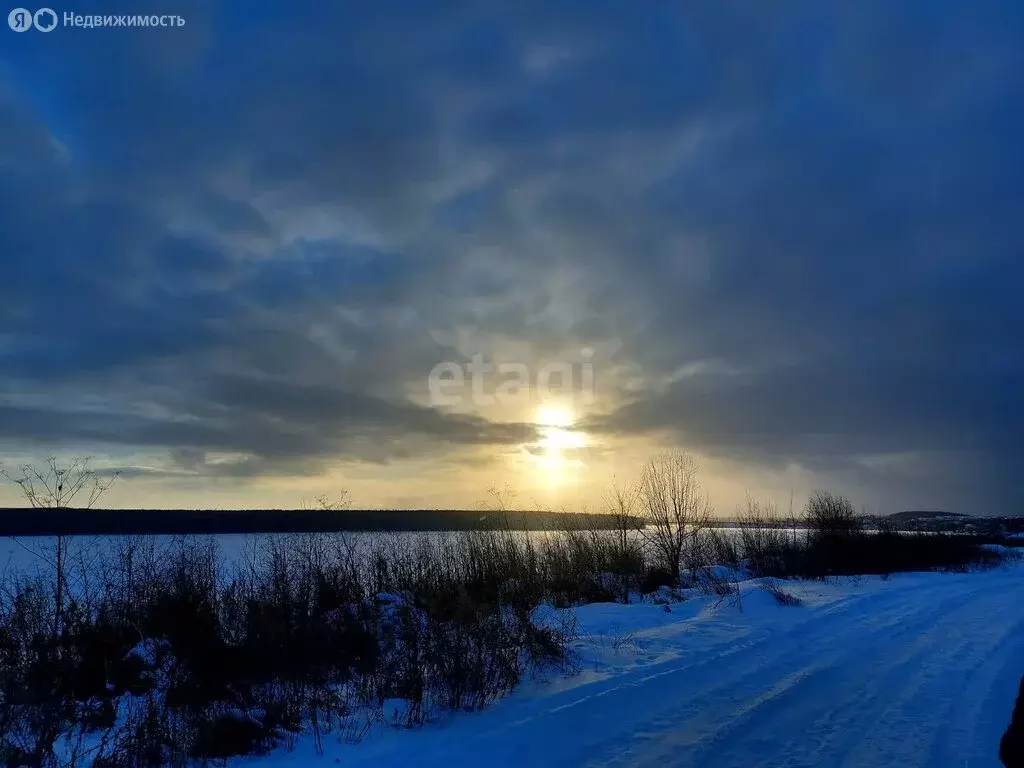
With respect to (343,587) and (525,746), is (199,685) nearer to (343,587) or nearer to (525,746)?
(525,746)

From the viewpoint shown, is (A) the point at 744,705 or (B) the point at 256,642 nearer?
(A) the point at 744,705

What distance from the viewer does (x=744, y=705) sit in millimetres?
6602

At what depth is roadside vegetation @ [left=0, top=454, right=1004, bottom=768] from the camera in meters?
6.18

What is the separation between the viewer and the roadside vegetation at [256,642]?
618cm

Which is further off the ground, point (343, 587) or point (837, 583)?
point (343, 587)

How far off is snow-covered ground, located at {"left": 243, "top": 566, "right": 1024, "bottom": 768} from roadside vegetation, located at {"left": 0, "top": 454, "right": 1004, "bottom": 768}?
0.61 m

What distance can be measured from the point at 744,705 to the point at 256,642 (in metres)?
6.10

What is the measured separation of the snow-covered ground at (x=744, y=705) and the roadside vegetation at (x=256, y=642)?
0.61 m

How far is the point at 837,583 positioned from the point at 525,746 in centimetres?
1892

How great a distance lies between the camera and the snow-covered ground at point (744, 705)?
5.43m

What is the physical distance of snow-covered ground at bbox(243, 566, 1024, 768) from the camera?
5.43 metres

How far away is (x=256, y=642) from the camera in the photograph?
8594 millimetres

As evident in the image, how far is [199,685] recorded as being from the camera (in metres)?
7.44

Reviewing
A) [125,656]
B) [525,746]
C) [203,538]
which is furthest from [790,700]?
[203,538]
